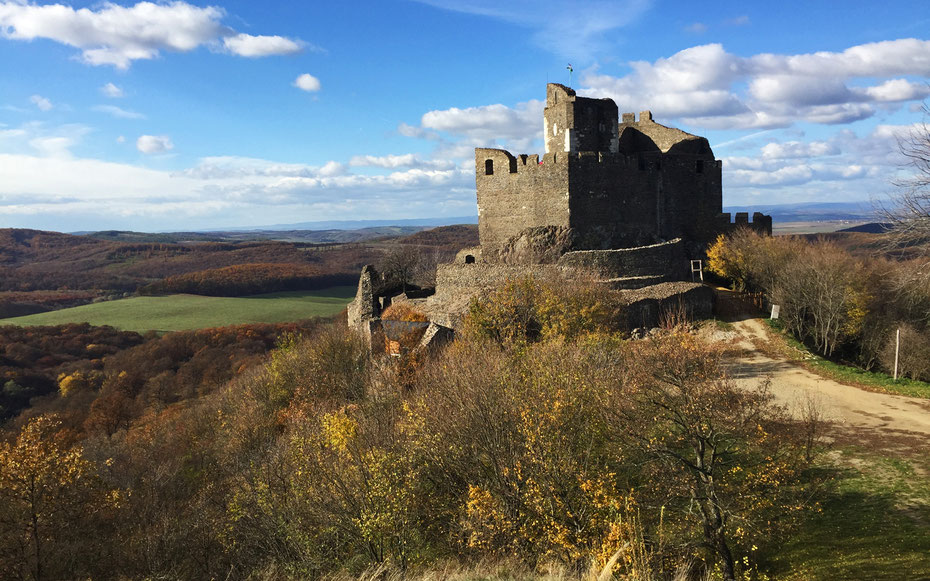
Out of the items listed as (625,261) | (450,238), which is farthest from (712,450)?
(450,238)

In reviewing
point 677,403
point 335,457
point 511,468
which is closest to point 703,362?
point 677,403

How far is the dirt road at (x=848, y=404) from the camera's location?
55.9 feet

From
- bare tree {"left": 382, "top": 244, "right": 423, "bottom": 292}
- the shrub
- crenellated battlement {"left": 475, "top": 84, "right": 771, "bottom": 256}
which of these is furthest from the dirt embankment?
bare tree {"left": 382, "top": 244, "right": 423, "bottom": 292}

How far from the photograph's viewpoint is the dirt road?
55.9 feet

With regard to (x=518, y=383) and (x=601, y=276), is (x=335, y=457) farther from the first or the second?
(x=601, y=276)

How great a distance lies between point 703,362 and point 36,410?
54.6 m

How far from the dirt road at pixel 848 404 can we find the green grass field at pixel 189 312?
220 ft

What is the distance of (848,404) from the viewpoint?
19594 mm

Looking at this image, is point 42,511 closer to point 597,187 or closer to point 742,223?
point 597,187

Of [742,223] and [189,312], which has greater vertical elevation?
[742,223]

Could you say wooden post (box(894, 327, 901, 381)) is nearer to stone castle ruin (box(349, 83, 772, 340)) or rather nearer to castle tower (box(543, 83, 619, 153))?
stone castle ruin (box(349, 83, 772, 340))

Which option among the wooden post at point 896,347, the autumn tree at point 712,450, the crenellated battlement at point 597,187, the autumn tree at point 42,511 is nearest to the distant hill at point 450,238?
the crenellated battlement at point 597,187

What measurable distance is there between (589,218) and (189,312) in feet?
243

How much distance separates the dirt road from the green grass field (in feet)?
220
